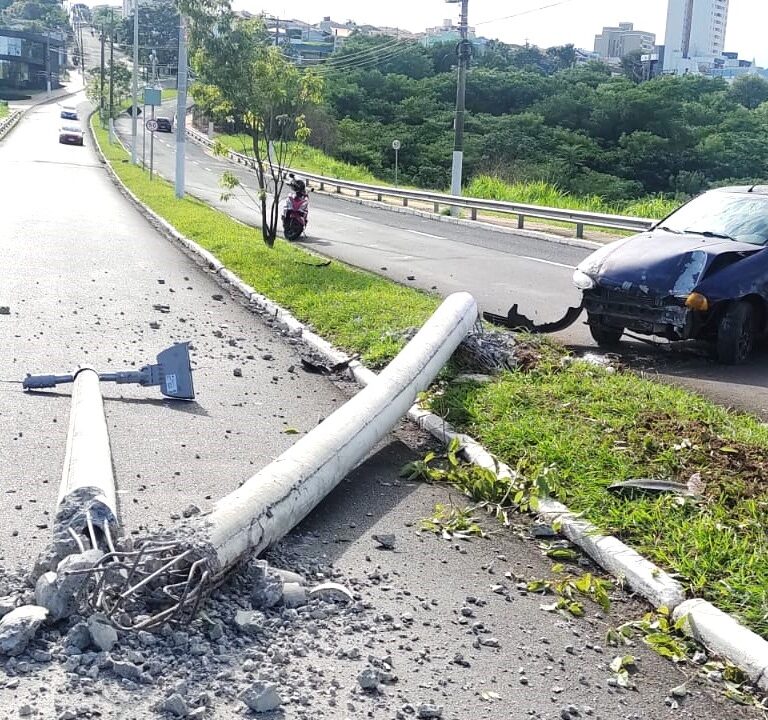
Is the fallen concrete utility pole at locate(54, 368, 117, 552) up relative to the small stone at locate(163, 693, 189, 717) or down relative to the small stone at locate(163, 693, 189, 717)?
up

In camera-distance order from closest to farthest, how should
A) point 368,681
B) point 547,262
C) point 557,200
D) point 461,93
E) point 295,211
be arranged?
point 368,681 < point 547,262 < point 295,211 < point 557,200 < point 461,93

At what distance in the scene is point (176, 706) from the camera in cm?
334

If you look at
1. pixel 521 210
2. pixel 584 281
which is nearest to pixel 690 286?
pixel 584 281

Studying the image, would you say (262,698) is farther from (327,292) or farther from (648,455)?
(327,292)

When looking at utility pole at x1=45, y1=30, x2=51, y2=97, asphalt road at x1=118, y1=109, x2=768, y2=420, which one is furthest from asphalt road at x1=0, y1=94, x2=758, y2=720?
utility pole at x1=45, y1=30, x2=51, y2=97

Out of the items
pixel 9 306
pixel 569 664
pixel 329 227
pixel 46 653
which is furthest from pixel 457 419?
pixel 329 227

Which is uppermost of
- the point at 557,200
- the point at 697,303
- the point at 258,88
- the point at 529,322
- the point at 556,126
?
the point at 556,126

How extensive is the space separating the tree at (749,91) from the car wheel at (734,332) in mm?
73761

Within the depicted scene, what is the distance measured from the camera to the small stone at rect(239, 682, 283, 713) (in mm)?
3398

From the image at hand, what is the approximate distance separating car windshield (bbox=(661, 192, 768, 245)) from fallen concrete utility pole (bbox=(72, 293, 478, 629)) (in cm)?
499

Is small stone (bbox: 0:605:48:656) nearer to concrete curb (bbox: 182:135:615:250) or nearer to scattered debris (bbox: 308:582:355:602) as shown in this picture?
scattered debris (bbox: 308:582:355:602)

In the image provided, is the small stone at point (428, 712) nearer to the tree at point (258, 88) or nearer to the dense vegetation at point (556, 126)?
the tree at point (258, 88)

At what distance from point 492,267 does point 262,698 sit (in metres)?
14.9

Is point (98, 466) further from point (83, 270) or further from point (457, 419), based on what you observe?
point (83, 270)
